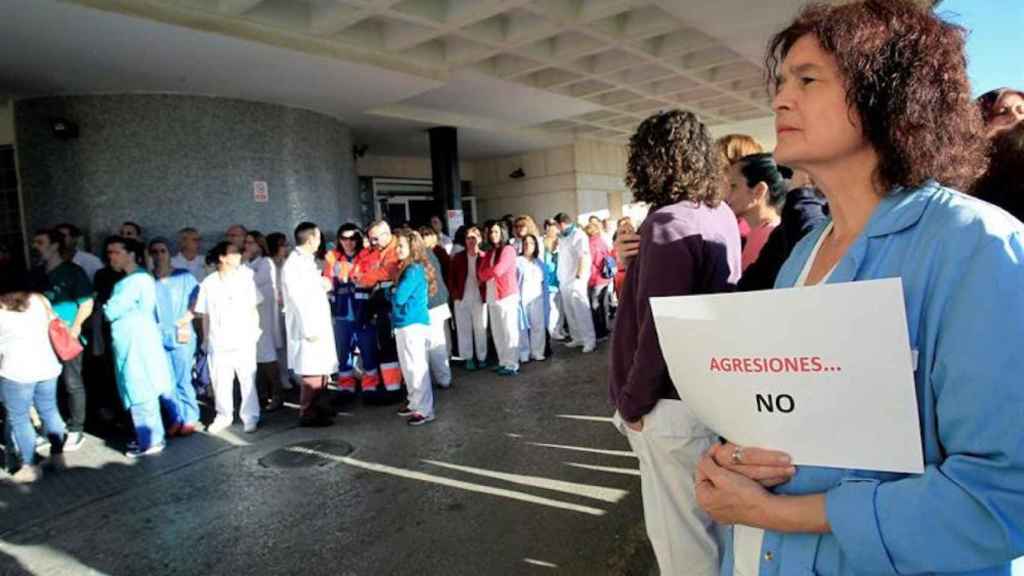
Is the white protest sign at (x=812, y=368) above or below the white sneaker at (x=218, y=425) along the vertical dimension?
above

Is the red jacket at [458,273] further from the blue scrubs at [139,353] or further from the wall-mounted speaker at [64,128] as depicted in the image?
the wall-mounted speaker at [64,128]

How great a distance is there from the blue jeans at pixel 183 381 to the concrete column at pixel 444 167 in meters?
6.68

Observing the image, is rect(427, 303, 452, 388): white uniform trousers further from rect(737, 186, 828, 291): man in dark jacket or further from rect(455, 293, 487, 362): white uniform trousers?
rect(737, 186, 828, 291): man in dark jacket

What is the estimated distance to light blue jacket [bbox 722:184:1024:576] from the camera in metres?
0.77

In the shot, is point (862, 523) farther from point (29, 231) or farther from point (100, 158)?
point (29, 231)

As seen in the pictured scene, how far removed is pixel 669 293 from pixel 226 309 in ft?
15.7

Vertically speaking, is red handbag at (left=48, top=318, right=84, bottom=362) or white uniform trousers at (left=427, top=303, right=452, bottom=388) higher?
red handbag at (left=48, top=318, right=84, bottom=362)

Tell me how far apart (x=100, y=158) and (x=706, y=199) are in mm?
8598

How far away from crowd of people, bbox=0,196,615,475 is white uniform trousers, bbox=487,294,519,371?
0.06 feet

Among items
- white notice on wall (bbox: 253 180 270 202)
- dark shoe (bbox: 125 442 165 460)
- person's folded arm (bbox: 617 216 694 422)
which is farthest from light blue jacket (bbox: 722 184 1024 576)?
white notice on wall (bbox: 253 180 270 202)

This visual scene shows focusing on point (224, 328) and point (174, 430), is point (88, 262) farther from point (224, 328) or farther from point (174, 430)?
point (174, 430)

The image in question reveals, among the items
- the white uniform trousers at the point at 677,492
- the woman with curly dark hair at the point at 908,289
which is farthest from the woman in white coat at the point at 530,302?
the woman with curly dark hair at the point at 908,289

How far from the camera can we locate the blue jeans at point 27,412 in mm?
4348

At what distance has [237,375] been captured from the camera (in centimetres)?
556
